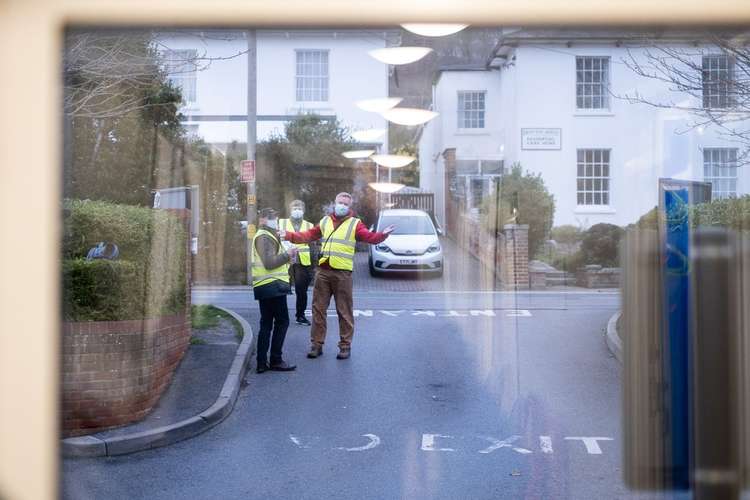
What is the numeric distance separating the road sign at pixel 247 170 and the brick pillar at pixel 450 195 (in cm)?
106

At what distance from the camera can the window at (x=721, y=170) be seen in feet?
14.7

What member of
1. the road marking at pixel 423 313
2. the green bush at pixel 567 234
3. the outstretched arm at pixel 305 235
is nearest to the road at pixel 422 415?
the road marking at pixel 423 313

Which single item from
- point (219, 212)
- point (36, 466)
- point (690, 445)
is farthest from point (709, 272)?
point (219, 212)

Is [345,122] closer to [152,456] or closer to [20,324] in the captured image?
[20,324]

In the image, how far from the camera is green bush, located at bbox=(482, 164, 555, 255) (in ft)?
15.8

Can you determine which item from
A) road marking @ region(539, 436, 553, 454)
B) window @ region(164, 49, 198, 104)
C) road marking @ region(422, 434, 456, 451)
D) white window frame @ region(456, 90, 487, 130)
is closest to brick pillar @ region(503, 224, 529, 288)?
white window frame @ region(456, 90, 487, 130)

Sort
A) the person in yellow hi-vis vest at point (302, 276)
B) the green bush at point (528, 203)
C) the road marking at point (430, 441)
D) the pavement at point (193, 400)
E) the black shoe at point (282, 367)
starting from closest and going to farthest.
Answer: the green bush at point (528, 203) < the road marking at point (430, 441) < the pavement at point (193, 400) < the black shoe at point (282, 367) < the person in yellow hi-vis vest at point (302, 276)

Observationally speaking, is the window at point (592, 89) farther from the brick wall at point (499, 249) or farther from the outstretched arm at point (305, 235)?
the outstretched arm at point (305, 235)

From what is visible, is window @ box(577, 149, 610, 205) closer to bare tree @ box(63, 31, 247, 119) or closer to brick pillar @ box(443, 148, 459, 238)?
brick pillar @ box(443, 148, 459, 238)

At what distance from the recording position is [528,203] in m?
5.05

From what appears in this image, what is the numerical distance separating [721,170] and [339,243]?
2.73 m

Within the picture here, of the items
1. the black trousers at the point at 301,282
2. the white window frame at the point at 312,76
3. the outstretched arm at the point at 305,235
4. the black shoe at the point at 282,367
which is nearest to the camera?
the white window frame at the point at 312,76

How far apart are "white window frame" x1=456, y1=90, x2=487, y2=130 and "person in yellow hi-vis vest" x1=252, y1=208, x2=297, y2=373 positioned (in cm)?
189

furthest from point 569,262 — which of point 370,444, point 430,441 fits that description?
point 370,444
